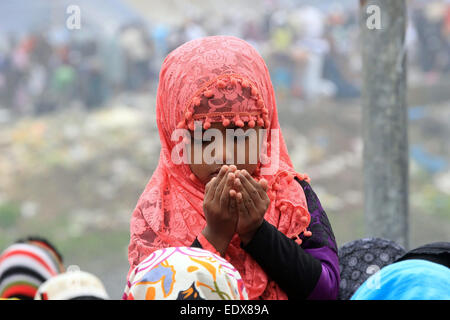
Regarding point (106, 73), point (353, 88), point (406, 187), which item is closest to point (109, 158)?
point (106, 73)

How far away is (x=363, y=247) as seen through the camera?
1.98 m

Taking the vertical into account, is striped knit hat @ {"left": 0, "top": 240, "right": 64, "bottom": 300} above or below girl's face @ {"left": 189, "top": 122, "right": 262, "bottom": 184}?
below

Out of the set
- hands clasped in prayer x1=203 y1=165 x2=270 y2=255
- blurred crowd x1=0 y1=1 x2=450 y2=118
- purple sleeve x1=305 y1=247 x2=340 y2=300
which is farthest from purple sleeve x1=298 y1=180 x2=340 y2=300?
blurred crowd x1=0 y1=1 x2=450 y2=118

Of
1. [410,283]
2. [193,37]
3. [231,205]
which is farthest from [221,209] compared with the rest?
[193,37]

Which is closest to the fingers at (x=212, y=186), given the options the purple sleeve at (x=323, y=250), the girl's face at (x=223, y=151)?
the girl's face at (x=223, y=151)

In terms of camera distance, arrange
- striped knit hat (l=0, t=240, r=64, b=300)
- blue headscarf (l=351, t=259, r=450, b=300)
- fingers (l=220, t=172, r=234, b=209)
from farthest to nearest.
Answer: striped knit hat (l=0, t=240, r=64, b=300) → fingers (l=220, t=172, r=234, b=209) → blue headscarf (l=351, t=259, r=450, b=300)

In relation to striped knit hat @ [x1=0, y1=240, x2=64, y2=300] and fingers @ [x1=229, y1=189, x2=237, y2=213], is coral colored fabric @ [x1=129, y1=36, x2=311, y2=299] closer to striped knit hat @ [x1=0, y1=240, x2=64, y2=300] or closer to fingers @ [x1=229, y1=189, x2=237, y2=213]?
fingers @ [x1=229, y1=189, x2=237, y2=213]

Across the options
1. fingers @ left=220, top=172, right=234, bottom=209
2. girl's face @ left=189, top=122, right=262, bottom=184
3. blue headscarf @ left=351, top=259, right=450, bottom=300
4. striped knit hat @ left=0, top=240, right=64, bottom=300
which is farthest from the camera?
striped knit hat @ left=0, top=240, right=64, bottom=300

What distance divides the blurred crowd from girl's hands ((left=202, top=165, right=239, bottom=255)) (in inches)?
297

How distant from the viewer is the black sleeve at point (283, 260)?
1.72m

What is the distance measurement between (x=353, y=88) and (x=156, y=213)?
301 inches

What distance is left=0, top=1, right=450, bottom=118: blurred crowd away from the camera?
30.0 feet

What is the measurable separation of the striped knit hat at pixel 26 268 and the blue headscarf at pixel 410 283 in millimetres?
1734

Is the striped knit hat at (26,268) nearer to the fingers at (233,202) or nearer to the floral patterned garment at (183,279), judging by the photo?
the fingers at (233,202)
